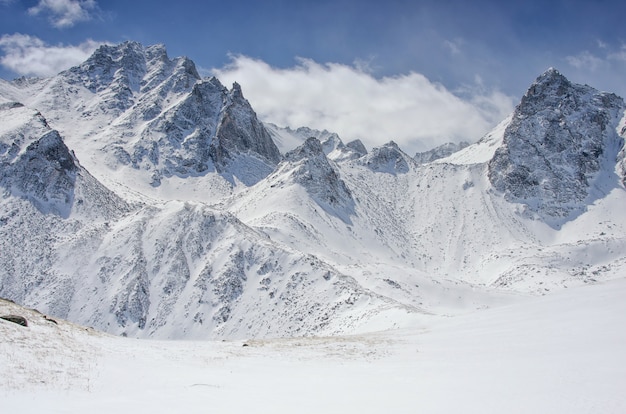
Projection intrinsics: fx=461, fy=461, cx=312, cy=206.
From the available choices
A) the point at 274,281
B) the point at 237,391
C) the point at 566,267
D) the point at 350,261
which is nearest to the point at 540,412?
the point at 237,391

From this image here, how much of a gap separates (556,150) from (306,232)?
389ft

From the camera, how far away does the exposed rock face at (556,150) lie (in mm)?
168000

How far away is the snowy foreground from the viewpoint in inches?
533

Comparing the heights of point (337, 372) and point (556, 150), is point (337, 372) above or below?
below

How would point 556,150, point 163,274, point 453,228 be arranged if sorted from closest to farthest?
point 163,274 < point 453,228 < point 556,150

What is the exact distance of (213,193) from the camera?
18738 cm

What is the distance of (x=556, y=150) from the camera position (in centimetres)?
18000

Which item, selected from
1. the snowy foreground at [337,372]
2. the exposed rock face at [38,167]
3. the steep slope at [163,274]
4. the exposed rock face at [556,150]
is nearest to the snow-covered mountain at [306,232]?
the steep slope at [163,274]

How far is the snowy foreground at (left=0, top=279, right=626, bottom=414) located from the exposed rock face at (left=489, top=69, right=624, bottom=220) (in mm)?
151563

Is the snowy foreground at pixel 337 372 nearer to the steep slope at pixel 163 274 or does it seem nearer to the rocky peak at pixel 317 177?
the steep slope at pixel 163 274

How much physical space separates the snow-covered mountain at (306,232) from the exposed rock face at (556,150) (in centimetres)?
60

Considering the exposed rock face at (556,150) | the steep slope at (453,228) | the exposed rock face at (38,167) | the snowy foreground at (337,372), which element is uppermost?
the exposed rock face at (556,150)

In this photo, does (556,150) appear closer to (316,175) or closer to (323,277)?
(316,175)

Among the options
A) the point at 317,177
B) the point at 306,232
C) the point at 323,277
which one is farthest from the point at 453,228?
the point at 323,277
